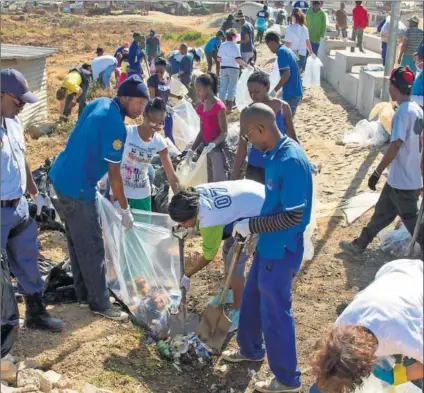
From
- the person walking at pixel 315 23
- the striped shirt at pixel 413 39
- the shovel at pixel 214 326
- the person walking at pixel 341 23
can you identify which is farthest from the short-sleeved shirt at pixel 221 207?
the person walking at pixel 341 23

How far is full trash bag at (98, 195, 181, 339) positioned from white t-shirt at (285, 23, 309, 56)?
6565 mm

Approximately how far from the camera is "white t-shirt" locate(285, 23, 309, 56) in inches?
389

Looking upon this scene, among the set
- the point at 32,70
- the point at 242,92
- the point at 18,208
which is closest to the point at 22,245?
the point at 18,208

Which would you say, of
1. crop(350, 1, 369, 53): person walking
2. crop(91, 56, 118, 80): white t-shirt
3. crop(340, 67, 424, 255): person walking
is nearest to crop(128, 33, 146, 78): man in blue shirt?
crop(91, 56, 118, 80): white t-shirt

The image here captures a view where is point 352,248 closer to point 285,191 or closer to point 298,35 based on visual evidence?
point 285,191

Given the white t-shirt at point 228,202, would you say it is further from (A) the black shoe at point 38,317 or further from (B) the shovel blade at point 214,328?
(A) the black shoe at point 38,317

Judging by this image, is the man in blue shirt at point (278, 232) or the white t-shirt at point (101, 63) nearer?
the man in blue shirt at point (278, 232)

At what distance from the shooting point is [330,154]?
8336 millimetres

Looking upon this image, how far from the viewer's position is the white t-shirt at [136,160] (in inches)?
179

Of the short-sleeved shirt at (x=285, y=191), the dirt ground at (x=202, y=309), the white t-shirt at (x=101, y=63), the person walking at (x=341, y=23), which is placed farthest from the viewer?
the person walking at (x=341, y=23)

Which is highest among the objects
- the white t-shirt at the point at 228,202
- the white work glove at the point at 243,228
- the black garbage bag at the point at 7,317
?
the white t-shirt at the point at 228,202

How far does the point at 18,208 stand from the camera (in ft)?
11.5

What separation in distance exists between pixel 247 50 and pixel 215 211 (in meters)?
9.57

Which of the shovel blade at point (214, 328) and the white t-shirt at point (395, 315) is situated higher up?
the white t-shirt at point (395, 315)
